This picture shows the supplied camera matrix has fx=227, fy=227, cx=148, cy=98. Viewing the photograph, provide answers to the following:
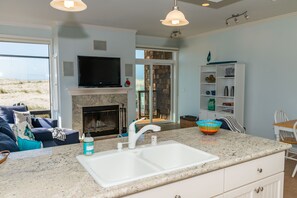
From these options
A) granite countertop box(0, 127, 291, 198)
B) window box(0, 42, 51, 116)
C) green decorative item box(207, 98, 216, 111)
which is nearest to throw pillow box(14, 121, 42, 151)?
granite countertop box(0, 127, 291, 198)

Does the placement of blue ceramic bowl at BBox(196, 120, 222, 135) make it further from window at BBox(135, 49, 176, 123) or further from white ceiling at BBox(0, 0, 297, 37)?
window at BBox(135, 49, 176, 123)

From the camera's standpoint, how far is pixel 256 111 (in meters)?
5.27

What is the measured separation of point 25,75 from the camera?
584 cm

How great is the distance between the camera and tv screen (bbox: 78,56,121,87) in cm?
559

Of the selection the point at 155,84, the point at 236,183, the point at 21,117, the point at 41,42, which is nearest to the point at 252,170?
the point at 236,183

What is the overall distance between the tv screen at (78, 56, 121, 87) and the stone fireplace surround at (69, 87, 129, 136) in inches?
6.0

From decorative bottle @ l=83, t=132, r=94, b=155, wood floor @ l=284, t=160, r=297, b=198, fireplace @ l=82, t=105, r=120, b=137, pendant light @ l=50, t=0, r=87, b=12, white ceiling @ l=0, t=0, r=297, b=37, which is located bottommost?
wood floor @ l=284, t=160, r=297, b=198

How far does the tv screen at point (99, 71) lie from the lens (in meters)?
5.59

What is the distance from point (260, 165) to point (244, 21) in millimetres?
4383

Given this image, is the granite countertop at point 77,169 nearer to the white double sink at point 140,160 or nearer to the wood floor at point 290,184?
the white double sink at point 140,160

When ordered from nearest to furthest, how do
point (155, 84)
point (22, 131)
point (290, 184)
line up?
point (22, 131)
point (290, 184)
point (155, 84)

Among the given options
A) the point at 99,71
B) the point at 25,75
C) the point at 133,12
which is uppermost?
the point at 133,12

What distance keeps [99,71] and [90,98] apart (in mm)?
721

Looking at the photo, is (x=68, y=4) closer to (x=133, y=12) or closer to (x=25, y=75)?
(x=133, y=12)
